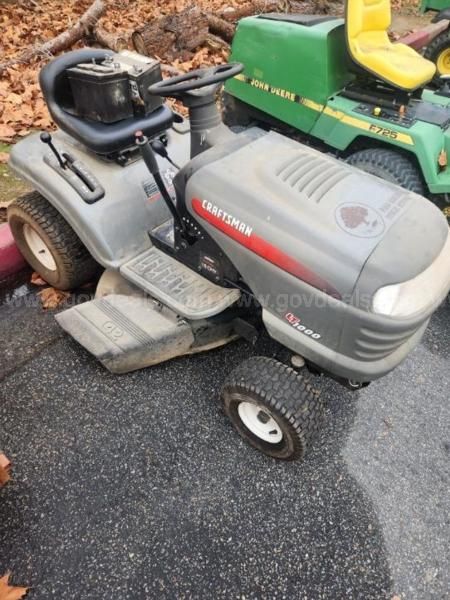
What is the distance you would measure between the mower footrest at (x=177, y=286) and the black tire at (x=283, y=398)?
268 millimetres

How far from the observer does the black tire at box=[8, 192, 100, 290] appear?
2.27 metres

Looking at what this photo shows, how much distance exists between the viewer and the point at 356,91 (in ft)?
9.97

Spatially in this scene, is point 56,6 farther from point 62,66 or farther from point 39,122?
point 62,66

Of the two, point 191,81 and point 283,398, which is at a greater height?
point 191,81

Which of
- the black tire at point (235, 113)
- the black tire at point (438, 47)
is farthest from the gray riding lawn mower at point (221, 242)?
the black tire at point (438, 47)

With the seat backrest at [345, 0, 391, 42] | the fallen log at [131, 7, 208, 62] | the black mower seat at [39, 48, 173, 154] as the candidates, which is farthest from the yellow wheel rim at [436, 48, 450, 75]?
the black mower seat at [39, 48, 173, 154]

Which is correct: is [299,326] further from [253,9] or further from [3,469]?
[253,9]

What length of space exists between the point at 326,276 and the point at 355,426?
2.87 feet

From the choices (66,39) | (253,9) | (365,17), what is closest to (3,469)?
(365,17)

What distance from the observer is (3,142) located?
128 inches

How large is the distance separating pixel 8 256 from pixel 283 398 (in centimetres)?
170

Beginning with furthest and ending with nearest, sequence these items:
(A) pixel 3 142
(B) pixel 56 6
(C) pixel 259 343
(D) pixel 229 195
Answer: (B) pixel 56 6
(A) pixel 3 142
(C) pixel 259 343
(D) pixel 229 195

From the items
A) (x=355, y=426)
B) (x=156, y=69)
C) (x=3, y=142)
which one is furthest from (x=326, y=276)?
(x=3, y=142)

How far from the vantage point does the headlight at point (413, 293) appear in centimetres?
143
